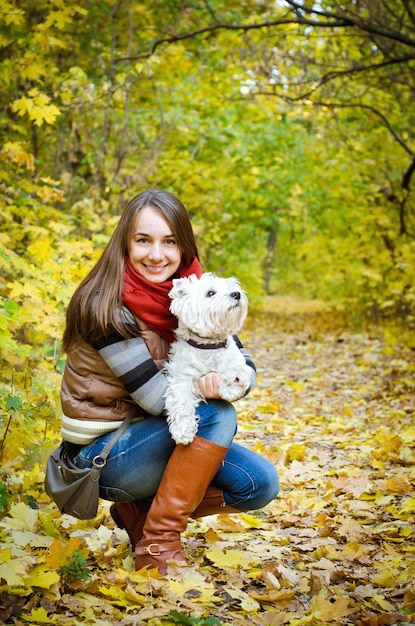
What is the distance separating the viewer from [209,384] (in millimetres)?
2475

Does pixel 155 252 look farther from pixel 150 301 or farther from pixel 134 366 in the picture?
pixel 134 366

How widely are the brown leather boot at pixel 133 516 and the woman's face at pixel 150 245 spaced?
963 millimetres

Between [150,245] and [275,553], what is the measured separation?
1.45 metres

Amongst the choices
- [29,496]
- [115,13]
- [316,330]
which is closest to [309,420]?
[29,496]

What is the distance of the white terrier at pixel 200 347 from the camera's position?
7.82 ft

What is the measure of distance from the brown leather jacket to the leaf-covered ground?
0.49 meters

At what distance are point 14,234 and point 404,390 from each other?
3862 mm

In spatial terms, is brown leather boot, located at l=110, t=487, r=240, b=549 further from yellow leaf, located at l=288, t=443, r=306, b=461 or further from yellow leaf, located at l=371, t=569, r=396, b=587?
yellow leaf, located at l=288, t=443, r=306, b=461

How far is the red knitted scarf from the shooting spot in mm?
2492

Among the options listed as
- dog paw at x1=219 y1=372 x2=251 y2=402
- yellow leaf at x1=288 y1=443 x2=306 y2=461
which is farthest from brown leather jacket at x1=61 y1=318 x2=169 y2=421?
yellow leaf at x1=288 y1=443 x2=306 y2=461

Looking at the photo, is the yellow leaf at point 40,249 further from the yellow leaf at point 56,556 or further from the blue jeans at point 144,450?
the yellow leaf at point 56,556

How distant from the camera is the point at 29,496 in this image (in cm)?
302

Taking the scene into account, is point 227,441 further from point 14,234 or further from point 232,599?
point 14,234

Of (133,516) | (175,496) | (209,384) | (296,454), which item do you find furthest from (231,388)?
(296,454)
